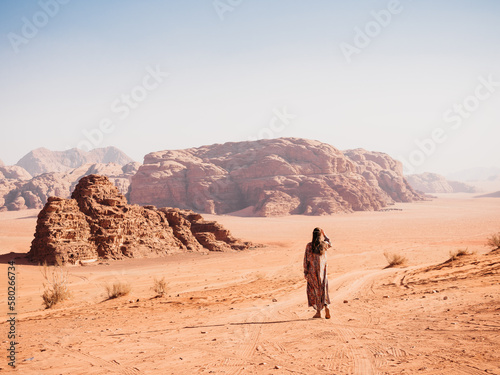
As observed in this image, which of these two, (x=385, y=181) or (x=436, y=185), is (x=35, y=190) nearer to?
(x=385, y=181)

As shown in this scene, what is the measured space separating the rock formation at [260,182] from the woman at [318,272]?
187 feet

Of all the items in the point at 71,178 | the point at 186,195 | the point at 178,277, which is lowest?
the point at 178,277

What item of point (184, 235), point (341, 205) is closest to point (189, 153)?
point (341, 205)

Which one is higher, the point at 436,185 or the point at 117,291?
the point at 436,185

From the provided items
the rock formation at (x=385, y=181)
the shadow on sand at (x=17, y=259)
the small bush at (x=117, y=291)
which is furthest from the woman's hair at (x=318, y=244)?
the rock formation at (x=385, y=181)

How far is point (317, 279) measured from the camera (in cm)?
742

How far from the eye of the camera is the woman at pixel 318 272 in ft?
24.1

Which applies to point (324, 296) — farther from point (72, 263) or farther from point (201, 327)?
point (72, 263)

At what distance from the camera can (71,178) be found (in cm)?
10938

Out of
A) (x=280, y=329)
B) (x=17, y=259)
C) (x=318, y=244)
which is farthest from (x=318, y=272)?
(x=17, y=259)

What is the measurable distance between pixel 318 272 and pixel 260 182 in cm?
6511

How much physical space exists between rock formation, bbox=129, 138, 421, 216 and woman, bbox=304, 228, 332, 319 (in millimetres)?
56969

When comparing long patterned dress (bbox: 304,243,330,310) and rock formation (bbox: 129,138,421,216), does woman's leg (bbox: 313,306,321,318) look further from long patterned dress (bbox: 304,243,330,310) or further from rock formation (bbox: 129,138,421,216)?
rock formation (bbox: 129,138,421,216)

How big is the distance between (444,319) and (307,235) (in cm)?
3683
